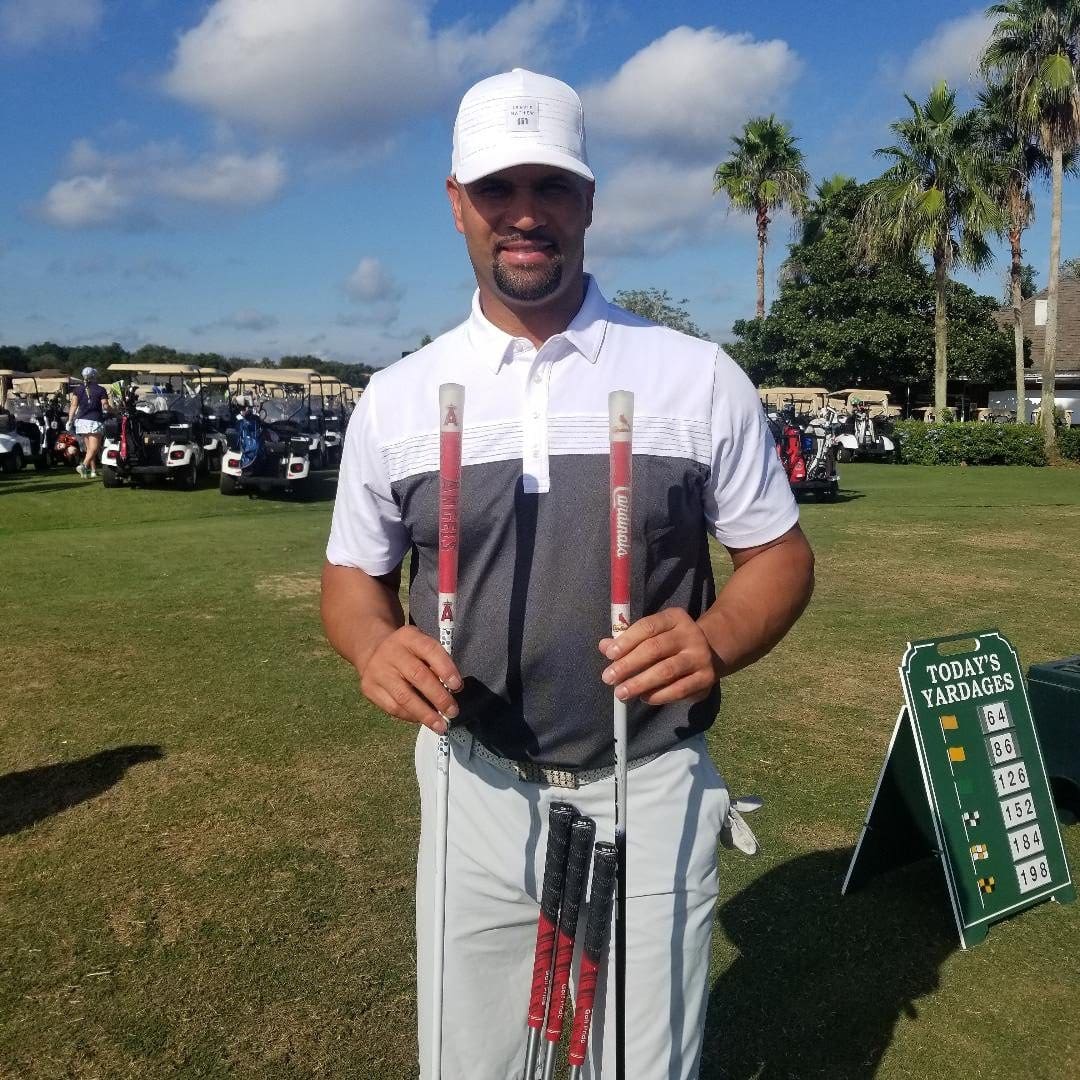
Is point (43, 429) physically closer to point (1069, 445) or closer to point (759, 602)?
point (759, 602)

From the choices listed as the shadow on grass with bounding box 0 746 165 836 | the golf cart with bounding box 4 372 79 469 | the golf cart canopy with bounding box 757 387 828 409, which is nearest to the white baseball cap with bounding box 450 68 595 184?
the shadow on grass with bounding box 0 746 165 836

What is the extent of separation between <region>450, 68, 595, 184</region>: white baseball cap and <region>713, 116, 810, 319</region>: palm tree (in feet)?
139

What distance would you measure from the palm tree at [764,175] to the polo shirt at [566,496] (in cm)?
4260

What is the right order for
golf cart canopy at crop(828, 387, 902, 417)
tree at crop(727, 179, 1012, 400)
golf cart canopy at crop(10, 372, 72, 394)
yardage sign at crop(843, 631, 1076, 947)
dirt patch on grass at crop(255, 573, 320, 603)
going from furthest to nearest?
tree at crop(727, 179, 1012, 400) → golf cart canopy at crop(828, 387, 902, 417) → golf cart canopy at crop(10, 372, 72, 394) → dirt patch on grass at crop(255, 573, 320, 603) → yardage sign at crop(843, 631, 1076, 947)

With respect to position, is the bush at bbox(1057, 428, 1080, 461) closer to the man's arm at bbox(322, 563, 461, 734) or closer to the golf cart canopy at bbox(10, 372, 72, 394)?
the golf cart canopy at bbox(10, 372, 72, 394)

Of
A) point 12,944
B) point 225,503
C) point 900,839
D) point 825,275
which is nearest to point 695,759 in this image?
point 900,839

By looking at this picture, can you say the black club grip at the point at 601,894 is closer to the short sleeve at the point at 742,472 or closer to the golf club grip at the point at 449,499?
the golf club grip at the point at 449,499

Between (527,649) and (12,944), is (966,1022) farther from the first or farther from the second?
(12,944)

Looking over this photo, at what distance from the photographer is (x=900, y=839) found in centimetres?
400

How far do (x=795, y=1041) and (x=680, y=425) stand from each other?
2.21m

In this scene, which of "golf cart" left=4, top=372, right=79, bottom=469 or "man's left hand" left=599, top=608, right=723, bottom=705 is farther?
"golf cart" left=4, top=372, right=79, bottom=469

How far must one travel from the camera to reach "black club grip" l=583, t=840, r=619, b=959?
175 cm

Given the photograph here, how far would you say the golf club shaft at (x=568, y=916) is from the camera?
70.6 inches

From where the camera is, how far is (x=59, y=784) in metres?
4.95
